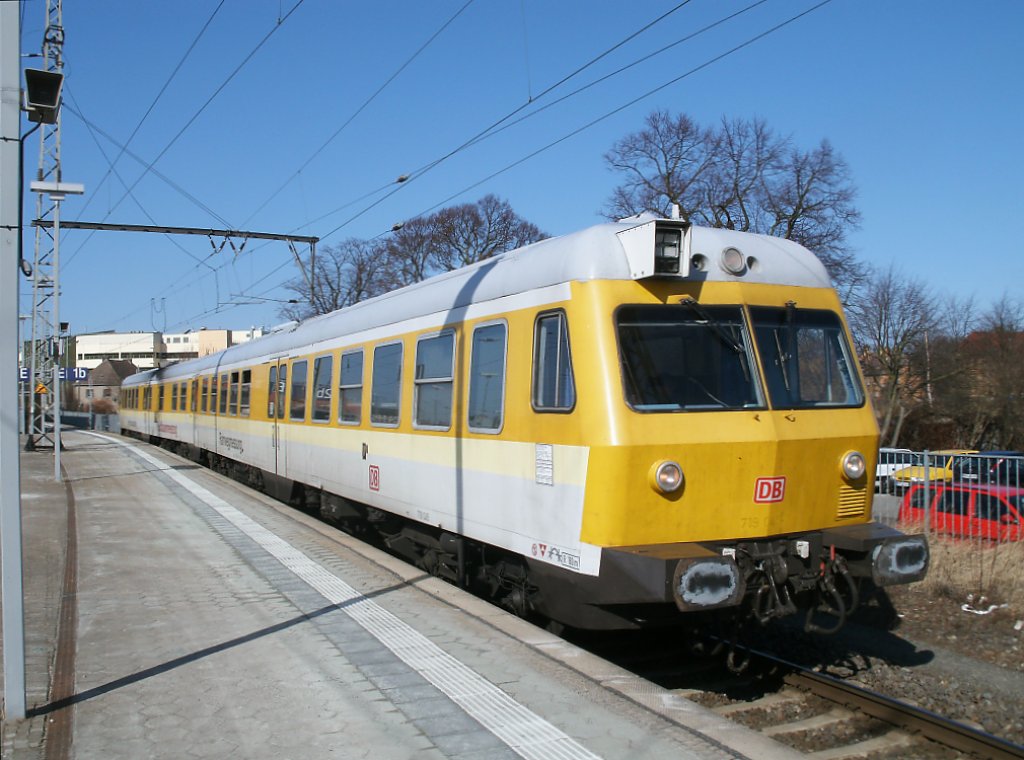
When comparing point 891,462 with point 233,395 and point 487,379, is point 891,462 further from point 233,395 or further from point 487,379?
point 233,395

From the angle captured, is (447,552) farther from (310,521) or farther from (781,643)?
(310,521)

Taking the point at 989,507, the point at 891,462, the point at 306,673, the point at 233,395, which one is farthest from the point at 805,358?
the point at 233,395

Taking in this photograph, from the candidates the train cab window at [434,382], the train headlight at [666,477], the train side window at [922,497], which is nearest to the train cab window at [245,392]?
the train cab window at [434,382]

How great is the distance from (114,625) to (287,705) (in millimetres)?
2517

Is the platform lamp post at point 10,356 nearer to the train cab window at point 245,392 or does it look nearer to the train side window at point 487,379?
the train side window at point 487,379

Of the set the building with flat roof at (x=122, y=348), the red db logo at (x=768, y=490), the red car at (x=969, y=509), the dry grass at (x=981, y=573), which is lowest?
the dry grass at (x=981, y=573)

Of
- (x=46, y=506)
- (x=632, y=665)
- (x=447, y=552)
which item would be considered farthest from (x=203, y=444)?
(x=632, y=665)

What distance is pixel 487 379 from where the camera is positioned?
7242mm

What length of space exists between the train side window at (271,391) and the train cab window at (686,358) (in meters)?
9.50

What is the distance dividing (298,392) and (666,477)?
8.40 metres

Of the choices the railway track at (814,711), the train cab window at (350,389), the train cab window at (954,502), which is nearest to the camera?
the railway track at (814,711)

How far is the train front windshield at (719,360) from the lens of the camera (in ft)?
19.8

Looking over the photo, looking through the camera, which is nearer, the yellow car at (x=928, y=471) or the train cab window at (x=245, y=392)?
the yellow car at (x=928, y=471)

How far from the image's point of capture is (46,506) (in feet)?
48.7
